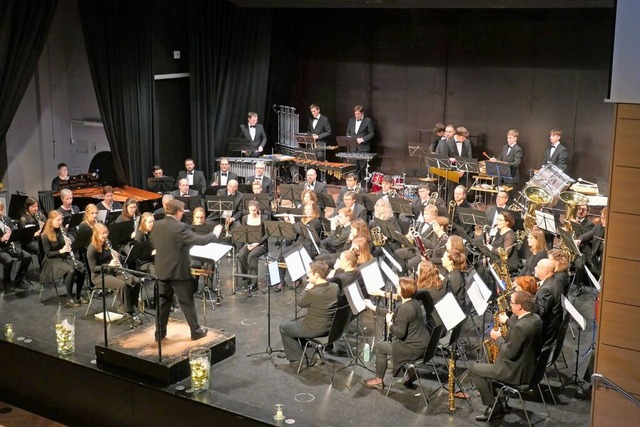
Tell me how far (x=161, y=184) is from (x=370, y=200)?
4.03 metres

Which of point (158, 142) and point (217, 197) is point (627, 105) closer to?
point (217, 197)

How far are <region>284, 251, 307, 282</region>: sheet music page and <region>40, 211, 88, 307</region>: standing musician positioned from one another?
3.36 metres

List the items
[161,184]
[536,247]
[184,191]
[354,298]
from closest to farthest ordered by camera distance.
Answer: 1. [354,298]
2. [536,247]
3. [184,191]
4. [161,184]

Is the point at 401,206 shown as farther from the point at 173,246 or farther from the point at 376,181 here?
the point at 173,246

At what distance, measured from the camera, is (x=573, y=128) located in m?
15.6

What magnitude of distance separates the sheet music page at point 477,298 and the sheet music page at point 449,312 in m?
0.24

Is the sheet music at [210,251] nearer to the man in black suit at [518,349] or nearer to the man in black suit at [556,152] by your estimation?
the man in black suit at [518,349]

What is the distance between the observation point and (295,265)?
9.08 metres

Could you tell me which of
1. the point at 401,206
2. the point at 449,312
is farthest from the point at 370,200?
the point at 449,312

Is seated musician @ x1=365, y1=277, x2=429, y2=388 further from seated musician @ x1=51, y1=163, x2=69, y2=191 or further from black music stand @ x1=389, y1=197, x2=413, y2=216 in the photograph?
seated musician @ x1=51, y1=163, x2=69, y2=191

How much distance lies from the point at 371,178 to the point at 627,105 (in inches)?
404

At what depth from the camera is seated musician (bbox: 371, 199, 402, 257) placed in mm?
10734

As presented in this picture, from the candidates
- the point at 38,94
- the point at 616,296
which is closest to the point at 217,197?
the point at 38,94

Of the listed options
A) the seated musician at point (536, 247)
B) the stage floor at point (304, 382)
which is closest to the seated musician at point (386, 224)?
the stage floor at point (304, 382)
